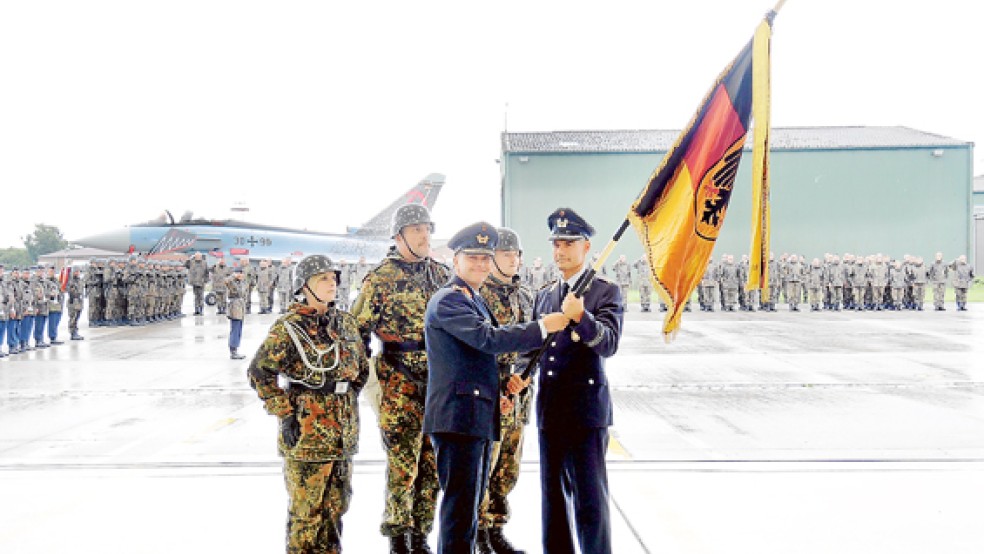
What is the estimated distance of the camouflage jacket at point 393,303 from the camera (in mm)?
3883

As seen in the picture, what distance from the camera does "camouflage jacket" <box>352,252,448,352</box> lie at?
12.7 feet

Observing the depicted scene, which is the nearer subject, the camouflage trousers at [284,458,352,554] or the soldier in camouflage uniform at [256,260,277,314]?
the camouflage trousers at [284,458,352,554]

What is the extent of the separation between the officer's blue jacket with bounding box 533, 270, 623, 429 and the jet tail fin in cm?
4049

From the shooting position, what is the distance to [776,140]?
38531 millimetres

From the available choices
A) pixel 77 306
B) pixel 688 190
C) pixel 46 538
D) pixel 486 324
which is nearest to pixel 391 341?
pixel 486 324

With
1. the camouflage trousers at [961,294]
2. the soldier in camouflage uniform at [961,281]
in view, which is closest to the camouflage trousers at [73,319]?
the soldier in camouflage uniform at [961,281]

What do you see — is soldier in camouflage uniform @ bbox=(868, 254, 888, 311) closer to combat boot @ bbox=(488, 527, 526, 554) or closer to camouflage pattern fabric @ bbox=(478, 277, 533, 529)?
camouflage pattern fabric @ bbox=(478, 277, 533, 529)

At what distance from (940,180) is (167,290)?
124 ft

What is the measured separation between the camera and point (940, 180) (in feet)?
117

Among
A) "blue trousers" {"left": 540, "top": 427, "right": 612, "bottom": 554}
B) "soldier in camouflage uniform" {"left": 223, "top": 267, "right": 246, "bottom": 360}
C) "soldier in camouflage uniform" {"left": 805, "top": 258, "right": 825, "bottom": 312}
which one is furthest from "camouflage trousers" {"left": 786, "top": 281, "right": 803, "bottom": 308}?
"blue trousers" {"left": 540, "top": 427, "right": 612, "bottom": 554}

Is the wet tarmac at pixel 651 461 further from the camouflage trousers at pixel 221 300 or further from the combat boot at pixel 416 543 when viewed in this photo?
the camouflage trousers at pixel 221 300

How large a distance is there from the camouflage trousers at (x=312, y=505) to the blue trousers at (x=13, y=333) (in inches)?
508

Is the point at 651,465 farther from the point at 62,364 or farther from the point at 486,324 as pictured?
the point at 62,364

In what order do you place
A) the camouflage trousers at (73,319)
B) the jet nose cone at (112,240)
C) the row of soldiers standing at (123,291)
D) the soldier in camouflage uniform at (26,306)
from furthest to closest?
1. the jet nose cone at (112,240)
2. the row of soldiers standing at (123,291)
3. the camouflage trousers at (73,319)
4. the soldier in camouflage uniform at (26,306)
